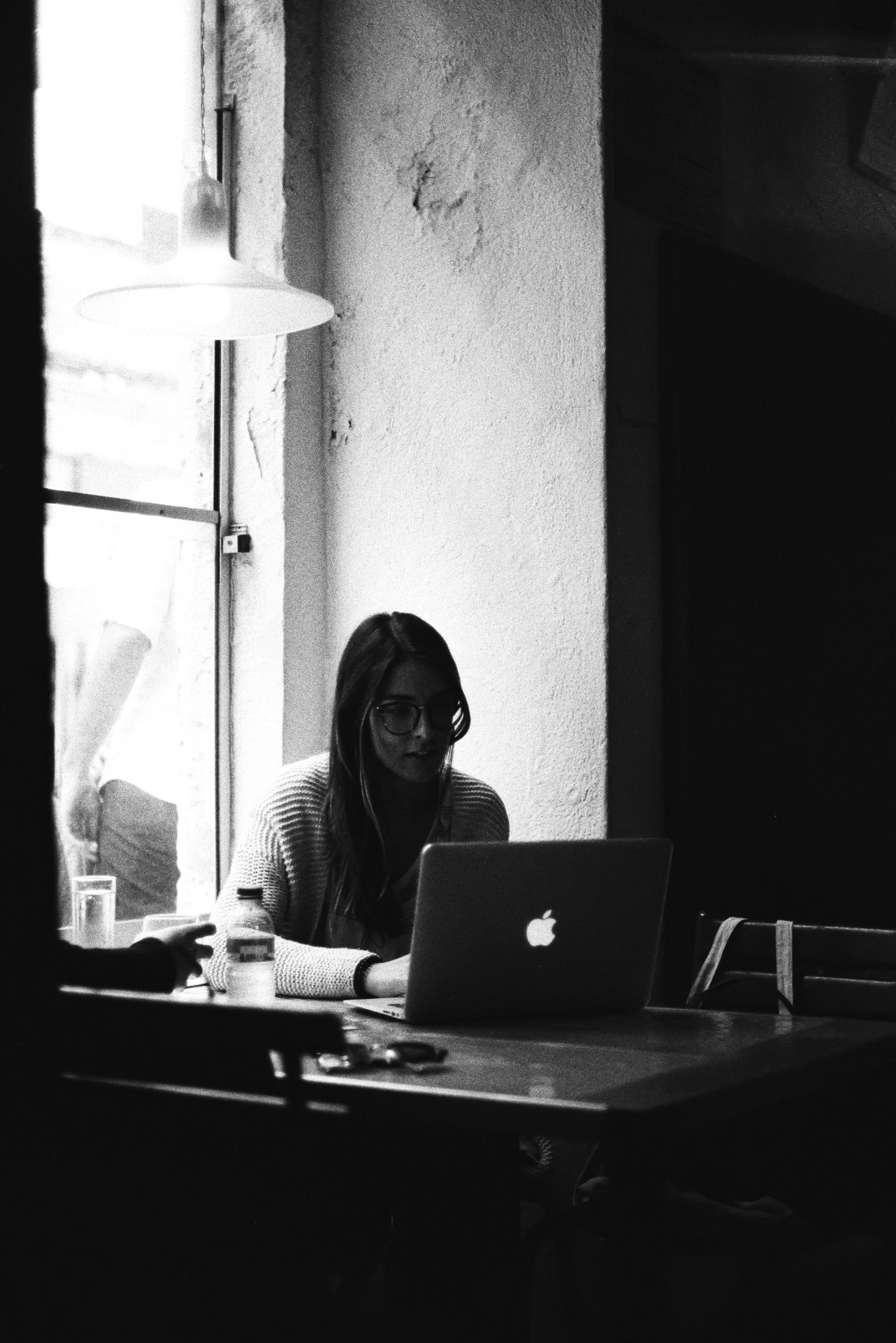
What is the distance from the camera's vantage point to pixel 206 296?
274cm

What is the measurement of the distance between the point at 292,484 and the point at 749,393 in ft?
3.47

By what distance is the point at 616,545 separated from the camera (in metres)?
3.07

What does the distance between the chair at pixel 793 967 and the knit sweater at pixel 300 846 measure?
0.50 meters

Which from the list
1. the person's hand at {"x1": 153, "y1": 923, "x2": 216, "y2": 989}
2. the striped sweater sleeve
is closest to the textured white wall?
the striped sweater sleeve

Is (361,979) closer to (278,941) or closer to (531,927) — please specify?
(278,941)

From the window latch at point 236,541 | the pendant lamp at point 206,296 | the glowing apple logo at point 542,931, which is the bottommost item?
the glowing apple logo at point 542,931

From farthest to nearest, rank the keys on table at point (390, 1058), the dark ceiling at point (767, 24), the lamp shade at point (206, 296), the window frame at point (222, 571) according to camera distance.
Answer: the window frame at point (222, 571)
the dark ceiling at point (767, 24)
the lamp shade at point (206, 296)
the keys on table at point (390, 1058)

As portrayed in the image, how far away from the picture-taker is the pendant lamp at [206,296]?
262 cm

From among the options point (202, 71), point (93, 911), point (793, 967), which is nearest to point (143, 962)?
point (793, 967)

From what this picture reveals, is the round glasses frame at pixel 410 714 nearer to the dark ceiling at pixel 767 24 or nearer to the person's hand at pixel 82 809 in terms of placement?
the person's hand at pixel 82 809

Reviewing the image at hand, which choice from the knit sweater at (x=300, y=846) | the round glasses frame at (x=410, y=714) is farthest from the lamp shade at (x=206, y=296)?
the knit sweater at (x=300, y=846)

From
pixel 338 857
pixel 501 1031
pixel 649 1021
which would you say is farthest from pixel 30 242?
pixel 338 857

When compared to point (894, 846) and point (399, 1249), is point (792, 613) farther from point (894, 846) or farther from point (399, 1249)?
point (399, 1249)

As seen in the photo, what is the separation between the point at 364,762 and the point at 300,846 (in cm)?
20
